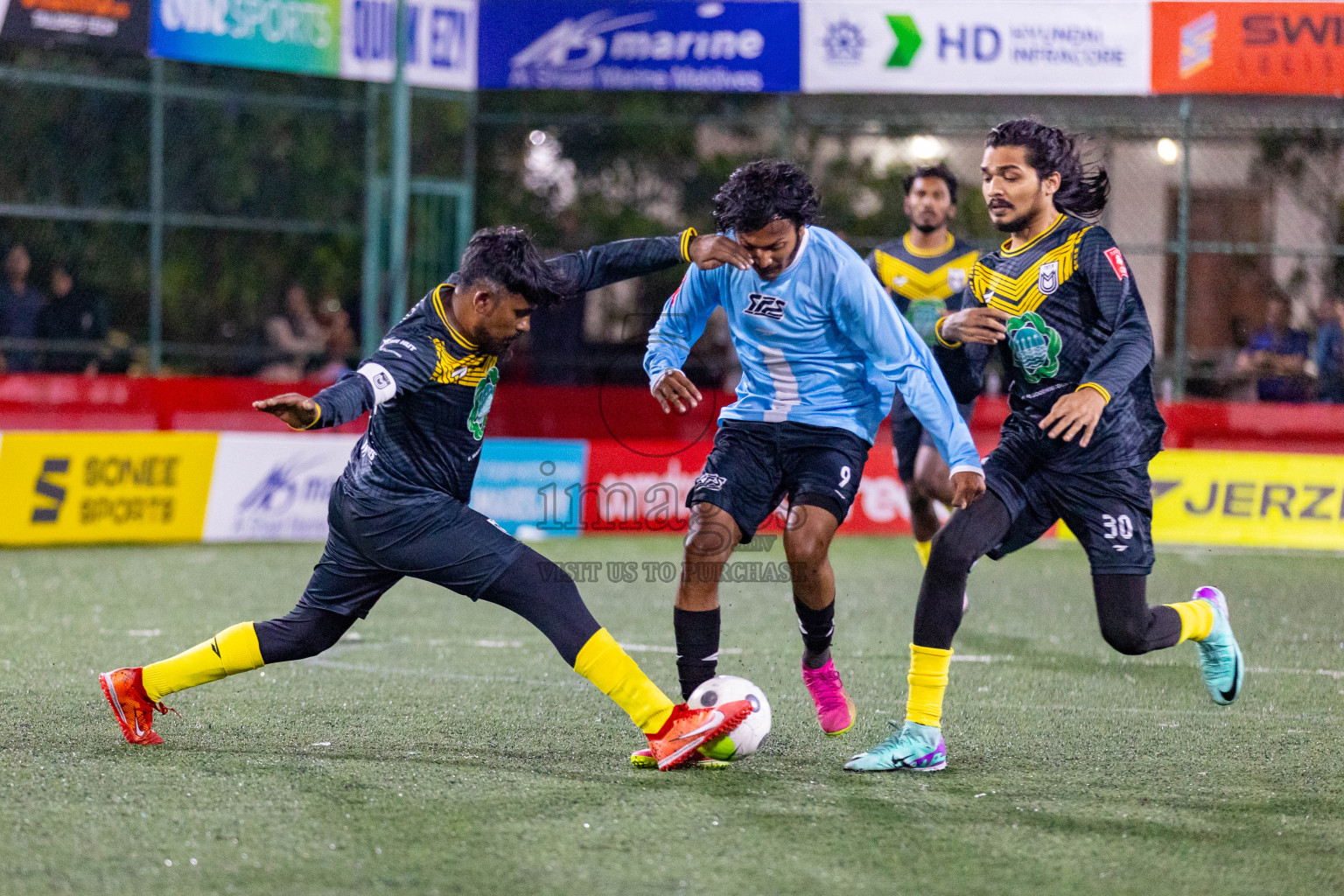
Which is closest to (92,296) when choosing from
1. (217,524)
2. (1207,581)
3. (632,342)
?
(217,524)

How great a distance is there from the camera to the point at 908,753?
4.85 meters

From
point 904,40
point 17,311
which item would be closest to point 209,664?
point 17,311

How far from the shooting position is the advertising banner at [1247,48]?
46.1ft

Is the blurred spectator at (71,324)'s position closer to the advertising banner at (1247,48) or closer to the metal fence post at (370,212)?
the metal fence post at (370,212)

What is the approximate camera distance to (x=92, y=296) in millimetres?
14297

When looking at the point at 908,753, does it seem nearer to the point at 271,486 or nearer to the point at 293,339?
the point at 271,486

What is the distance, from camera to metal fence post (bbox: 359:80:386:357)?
630 inches

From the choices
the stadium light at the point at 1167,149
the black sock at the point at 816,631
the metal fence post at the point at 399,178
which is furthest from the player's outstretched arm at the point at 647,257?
the stadium light at the point at 1167,149

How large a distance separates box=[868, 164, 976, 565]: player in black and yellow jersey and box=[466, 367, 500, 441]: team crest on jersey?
3754 millimetres

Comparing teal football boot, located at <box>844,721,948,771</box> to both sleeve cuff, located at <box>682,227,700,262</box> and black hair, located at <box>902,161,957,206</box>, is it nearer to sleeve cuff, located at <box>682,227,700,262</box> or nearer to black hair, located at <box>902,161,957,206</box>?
sleeve cuff, located at <box>682,227,700,262</box>

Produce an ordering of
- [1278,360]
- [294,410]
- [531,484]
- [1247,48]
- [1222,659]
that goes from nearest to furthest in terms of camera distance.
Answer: [294,410] < [1222,659] < [531,484] < [1247,48] < [1278,360]

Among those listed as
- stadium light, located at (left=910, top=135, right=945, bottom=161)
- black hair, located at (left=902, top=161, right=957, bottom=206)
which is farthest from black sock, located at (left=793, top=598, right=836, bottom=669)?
stadium light, located at (left=910, top=135, right=945, bottom=161)

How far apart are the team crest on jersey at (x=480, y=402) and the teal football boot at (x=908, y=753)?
1570mm

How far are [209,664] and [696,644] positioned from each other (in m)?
1.58
